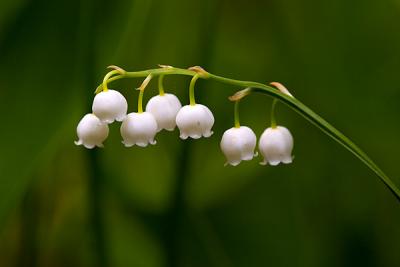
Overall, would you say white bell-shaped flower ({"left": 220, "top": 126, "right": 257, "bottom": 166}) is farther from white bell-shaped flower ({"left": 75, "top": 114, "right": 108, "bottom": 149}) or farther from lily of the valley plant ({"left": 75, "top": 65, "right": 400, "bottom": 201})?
white bell-shaped flower ({"left": 75, "top": 114, "right": 108, "bottom": 149})

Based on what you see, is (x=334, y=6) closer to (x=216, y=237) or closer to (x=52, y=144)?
(x=216, y=237)

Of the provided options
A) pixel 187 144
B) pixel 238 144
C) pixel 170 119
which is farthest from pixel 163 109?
pixel 187 144

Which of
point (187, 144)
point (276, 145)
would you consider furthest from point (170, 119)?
point (187, 144)

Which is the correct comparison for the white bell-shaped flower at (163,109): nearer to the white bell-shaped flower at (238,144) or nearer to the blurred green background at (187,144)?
the white bell-shaped flower at (238,144)

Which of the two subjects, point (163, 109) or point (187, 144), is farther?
point (187, 144)

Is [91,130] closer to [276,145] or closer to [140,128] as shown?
[140,128]

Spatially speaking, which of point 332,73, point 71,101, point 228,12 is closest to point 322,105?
point 332,73

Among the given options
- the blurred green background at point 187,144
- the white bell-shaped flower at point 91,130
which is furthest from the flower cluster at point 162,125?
the blurred green background at point 187,144
